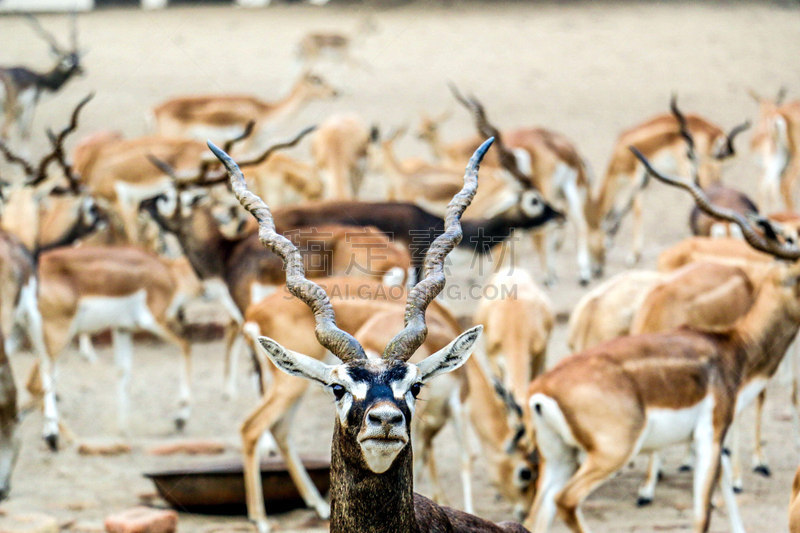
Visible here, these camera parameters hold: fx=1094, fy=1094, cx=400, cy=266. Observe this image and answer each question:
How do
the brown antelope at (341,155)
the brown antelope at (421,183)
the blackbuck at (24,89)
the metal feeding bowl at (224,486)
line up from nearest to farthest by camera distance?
1. the metal feeding bowl at (224,486)
2. the brown antelope at (421,183)
3. the brown antelope at (341,155)
4. the blackbuck at (24,89)

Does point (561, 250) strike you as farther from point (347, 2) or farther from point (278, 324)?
point (347, 2)

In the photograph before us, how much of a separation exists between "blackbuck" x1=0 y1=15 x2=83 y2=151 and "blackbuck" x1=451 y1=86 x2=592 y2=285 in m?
6.79

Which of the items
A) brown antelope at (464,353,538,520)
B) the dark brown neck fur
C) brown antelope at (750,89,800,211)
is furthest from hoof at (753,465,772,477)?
brown antelope at (750,89,800,211)

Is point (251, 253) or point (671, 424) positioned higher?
point (251, 253)

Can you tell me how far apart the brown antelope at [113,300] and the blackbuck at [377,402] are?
4317mm

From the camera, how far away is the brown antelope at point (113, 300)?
8039mm

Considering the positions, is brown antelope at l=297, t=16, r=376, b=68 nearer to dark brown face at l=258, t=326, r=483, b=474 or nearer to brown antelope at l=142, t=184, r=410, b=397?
brown antelope at l=142, t=184, r=410, b=397

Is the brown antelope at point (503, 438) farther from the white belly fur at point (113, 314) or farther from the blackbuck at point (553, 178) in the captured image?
the blackbuck at point (553, 178)

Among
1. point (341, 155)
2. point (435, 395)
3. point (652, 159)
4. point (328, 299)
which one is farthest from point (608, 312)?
point (341, 155)

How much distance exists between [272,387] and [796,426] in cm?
362

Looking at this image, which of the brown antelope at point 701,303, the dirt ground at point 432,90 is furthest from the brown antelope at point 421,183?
the brown antelope at point 701,303

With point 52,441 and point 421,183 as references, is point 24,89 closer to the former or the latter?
point 421,183

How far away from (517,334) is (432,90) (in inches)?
505

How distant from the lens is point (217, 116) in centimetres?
1418
